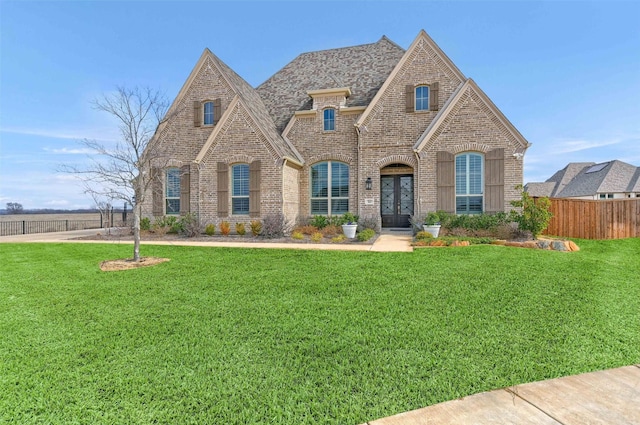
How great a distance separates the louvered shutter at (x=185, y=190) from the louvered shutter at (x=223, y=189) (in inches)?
85.8

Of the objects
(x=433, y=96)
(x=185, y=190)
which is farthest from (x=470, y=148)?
(x=185, y=190)

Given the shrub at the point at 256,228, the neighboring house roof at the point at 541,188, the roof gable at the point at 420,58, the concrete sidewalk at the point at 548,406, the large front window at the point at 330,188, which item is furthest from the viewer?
the neighboring house roof at the point at 541,188

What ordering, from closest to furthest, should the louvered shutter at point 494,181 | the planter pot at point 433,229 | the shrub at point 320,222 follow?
the planter pot at point 433,229 < the louvered shutter at point 494,181 < the shrub at point 320,222

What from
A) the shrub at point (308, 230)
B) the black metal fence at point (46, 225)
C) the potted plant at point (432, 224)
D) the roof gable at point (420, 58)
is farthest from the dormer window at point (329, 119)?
the black metal fence at point (46, 225)

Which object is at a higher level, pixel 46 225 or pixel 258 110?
pixel 258 110

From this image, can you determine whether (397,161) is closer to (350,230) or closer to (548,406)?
(350,230)

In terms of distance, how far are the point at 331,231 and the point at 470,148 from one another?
21.9 feet

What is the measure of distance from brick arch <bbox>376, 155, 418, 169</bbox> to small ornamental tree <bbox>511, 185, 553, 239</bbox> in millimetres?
4344

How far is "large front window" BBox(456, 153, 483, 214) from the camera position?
13.4 m

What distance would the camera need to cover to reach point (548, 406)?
7.86 ft

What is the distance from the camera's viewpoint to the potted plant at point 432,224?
12.6 m

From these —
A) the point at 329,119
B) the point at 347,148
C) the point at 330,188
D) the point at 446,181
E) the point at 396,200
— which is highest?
the point at 329,119

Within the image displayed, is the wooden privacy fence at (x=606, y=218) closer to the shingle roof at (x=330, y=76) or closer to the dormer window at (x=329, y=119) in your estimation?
the shingle roof at (x=330, y=76)

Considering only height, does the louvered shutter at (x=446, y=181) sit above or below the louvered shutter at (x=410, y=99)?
below
